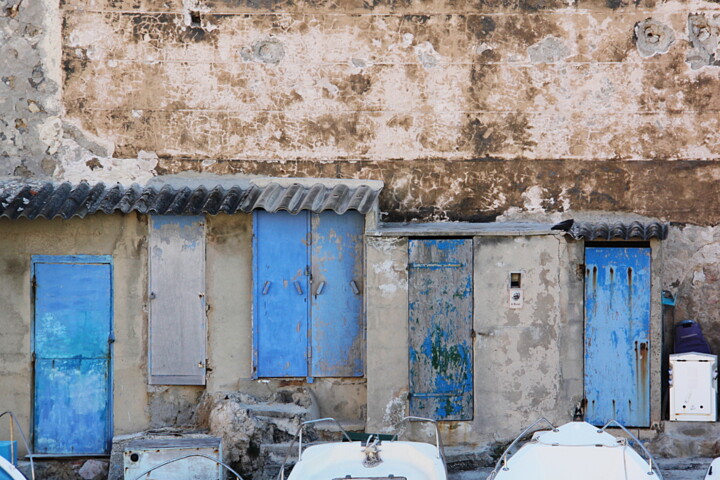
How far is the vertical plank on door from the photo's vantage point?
1120cm

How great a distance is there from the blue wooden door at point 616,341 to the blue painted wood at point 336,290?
2574mm

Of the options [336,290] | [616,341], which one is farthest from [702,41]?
[336,290]

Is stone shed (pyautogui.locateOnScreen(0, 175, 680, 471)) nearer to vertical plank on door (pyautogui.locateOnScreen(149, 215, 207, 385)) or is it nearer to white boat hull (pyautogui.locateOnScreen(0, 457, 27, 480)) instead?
vertical plank on door (pyautogui.locateOnScreen(149, 215, 207, 385))

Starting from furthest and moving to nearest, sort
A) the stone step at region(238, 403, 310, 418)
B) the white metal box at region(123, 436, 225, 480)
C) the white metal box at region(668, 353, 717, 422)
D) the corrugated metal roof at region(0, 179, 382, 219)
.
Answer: the white metal box at region(668, 353, 717, 422)
the stone step at region(238, 403, 310, 418)
the corrugated metal roof at region(0, 179, 382, 219)
the white metal box at region(123, 436, 225, 480)

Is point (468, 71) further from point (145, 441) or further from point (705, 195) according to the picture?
point (145, 441)

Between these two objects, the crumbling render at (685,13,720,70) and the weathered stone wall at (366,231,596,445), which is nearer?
the weathered stone wall at (366,231,596,445)

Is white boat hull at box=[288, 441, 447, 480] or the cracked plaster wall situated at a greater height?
the cracked plaster wall

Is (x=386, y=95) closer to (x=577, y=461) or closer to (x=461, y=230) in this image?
(x=461, y=230)

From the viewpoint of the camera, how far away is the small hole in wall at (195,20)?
1136cm

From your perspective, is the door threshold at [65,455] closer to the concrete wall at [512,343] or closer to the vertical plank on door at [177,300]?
the vertical plank on door at [177,300]

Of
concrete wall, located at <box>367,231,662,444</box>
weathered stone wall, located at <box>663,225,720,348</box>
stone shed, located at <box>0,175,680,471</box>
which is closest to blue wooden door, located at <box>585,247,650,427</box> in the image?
stone shed, located at <box>0,175,680,471</box>

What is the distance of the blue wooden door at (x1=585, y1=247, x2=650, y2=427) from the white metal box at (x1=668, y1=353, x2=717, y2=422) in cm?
30

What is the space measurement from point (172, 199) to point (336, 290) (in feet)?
6.81

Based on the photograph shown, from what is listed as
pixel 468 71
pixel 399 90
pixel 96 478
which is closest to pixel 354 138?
pixel 399 90
